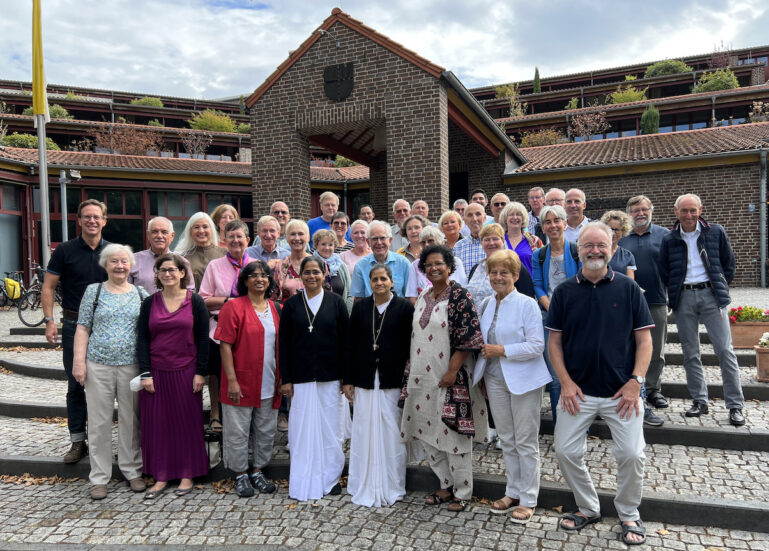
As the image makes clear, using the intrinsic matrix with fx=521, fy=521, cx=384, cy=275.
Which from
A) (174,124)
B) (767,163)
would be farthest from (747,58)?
(174,124)

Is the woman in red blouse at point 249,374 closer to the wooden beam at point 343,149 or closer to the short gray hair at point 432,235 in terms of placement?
the short gray hair at point 432,235

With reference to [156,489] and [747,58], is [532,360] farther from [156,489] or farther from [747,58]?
[747,58]

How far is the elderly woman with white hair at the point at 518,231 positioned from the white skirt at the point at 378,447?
1.78 meters

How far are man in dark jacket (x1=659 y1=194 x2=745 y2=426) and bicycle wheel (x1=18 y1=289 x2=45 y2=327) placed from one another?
478 inches

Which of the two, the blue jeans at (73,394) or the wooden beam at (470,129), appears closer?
the blue jeans at (73,394)

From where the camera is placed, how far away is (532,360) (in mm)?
3506

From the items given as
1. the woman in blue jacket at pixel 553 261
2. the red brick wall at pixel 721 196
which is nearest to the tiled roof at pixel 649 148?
the red brick wall at pixel 721 196

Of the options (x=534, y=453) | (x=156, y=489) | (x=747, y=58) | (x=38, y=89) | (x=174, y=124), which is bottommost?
(x=156, y=489)

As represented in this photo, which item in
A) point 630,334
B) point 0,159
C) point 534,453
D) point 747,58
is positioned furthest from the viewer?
point 747,58

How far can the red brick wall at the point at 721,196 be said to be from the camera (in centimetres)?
1359

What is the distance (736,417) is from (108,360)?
5.21m

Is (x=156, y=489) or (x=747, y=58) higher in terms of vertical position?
(x=747, y=58)

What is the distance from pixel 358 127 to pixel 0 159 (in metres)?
11.8

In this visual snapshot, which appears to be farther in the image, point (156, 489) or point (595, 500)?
point (156, 489)
